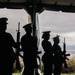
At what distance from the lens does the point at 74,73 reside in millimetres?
16000

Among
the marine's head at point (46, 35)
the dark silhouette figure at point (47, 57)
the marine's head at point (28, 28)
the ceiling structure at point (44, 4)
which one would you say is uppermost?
the ceiling structure at point (44, 4)

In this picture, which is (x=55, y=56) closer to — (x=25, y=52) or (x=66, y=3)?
(x=25, y=52)

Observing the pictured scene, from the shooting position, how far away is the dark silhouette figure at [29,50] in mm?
8816

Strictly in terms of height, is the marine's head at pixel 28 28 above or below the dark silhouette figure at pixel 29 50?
above

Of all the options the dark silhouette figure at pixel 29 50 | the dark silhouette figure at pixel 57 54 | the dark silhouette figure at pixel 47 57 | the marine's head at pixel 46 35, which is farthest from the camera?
the dark silhouette figure at pixel 57 54

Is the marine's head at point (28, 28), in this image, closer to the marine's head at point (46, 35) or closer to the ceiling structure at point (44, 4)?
the marine's head at point (46, 35)

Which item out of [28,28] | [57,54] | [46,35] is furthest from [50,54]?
[28,28]

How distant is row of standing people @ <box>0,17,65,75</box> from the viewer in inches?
308

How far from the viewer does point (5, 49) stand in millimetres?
7863

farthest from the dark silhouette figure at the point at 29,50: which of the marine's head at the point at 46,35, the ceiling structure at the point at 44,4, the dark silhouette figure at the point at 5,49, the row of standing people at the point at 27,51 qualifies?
the ceiling structure at the point at 44,4

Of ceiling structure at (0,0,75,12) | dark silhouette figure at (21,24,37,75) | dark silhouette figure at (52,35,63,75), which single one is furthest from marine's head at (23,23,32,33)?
ceiling structure at (0,0,75,12)

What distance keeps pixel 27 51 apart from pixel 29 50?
0.06m

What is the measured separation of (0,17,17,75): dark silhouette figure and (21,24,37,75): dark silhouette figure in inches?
38.2

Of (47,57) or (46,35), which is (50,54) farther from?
(46,35)
